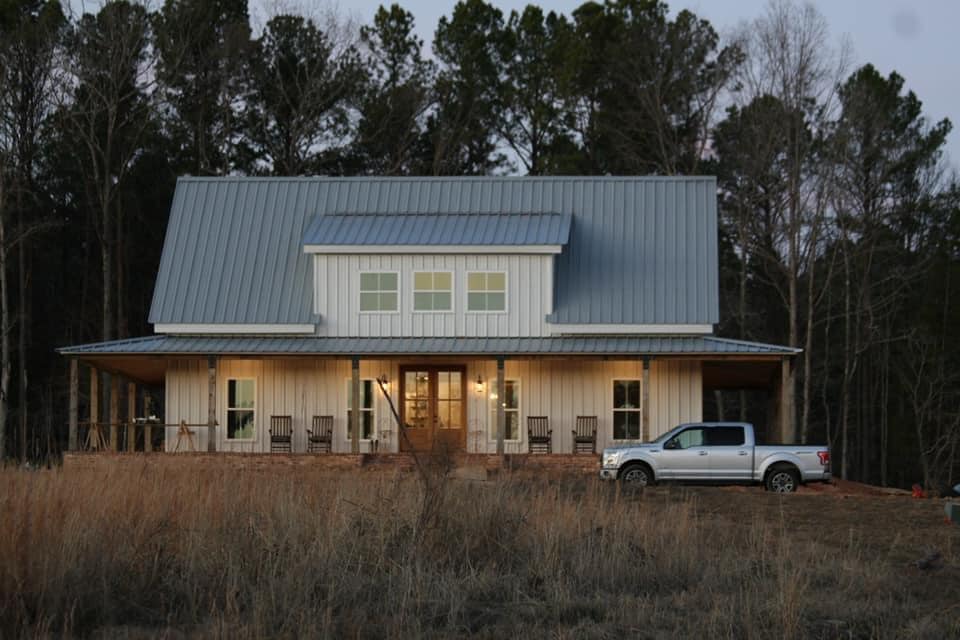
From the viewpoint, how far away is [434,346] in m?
32.6

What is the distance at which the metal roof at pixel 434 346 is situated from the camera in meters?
31.7

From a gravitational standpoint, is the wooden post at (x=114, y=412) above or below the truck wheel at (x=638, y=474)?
above

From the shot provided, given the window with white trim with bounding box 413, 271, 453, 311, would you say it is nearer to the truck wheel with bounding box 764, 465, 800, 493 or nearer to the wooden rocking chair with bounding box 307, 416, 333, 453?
the wooden rocking chair with bounding box 307, 416, 333, 453

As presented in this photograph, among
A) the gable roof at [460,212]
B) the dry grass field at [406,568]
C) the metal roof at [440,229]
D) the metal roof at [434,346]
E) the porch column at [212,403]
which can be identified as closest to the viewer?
the dry grass field at [406,568]

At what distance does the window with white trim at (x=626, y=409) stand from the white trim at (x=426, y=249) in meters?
3.54

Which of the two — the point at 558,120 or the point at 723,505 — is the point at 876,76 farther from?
the point at 723,505

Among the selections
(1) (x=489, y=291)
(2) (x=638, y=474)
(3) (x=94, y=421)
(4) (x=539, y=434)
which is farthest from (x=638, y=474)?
(3) (x=94, y=421)

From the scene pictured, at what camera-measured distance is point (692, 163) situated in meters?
47.6

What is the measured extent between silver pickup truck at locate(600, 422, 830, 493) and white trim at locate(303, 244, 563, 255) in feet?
23.1

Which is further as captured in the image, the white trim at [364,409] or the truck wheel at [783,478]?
the white trim at [364,409]

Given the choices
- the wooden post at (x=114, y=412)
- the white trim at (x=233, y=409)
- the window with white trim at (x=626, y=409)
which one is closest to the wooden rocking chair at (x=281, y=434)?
the white trim at (x=233, y=409)

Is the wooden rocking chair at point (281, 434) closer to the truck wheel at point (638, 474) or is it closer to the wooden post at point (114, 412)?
the wooden post at point (114, 412)

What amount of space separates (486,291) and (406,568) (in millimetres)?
20930

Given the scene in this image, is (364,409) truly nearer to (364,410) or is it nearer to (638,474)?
(364,410)
